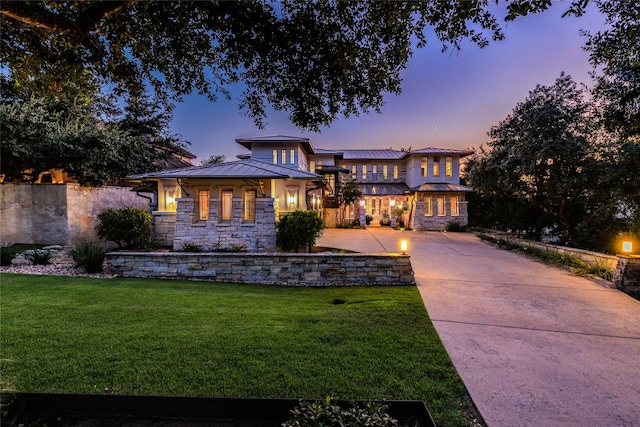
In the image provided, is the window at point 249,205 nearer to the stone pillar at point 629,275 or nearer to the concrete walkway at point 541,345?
the concrete walkway at point 541,345

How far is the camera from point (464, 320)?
208 inches

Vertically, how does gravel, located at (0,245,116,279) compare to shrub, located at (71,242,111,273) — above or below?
below

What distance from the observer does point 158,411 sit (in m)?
2.50

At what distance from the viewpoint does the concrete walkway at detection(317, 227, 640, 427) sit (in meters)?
2.93

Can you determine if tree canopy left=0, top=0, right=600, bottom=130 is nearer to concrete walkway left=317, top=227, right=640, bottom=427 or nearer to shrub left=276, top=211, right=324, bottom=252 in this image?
concrete walkway left=317, top=227, right=640, bottom=427

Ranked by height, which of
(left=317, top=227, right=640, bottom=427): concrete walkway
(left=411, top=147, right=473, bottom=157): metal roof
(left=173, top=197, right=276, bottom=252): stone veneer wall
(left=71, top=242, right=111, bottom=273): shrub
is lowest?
(left=317, top=227, right=640, bottom=427): concrete walkway

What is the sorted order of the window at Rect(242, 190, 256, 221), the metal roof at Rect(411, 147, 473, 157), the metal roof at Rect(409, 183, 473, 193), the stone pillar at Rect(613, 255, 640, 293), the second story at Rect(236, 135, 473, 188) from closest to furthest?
the stone pillar at Rect(613, 255, 640, 293) → the window at Rect(242, 190, 256, 221) → the second story at Rect(236, 135, 473, 188) → the metal roof at Rect(409, 183, 473, 193) → the metal roof at Rect(411, 147, 473, 157)

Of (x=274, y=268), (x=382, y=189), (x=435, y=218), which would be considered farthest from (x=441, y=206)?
(x=274, y=268)

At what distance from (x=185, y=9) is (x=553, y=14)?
4.84 meters

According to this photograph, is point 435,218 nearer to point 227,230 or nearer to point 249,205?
point 249,205

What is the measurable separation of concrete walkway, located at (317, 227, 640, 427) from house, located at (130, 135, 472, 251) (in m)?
7.17

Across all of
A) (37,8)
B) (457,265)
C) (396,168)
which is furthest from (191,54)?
(396,168)

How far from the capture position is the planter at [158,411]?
2.42 metres

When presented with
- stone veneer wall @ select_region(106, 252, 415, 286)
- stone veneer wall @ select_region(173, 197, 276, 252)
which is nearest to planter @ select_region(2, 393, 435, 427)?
stone veneer wall @ select_region(106, 252, 415, 286)
